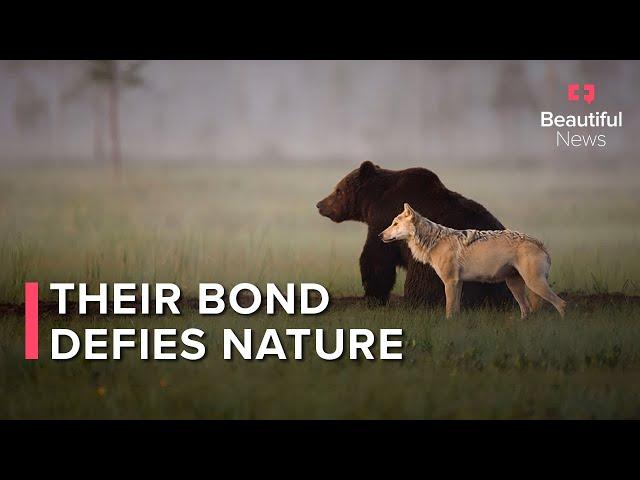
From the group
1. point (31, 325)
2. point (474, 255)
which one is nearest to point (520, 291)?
point (474, 255)

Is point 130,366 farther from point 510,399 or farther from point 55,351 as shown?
point 510,399

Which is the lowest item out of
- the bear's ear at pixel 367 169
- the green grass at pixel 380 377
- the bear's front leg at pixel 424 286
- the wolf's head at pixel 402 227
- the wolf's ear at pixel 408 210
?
the green grass at pixel 380 377

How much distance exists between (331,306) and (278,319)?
156cm

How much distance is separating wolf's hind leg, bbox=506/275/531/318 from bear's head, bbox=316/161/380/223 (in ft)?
7.82

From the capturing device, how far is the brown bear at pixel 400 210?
12.1 meters

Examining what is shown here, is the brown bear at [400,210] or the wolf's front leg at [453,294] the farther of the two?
the brown bear at [400,210]

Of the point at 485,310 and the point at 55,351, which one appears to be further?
the point at 485,310

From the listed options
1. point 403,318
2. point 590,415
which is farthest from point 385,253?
point 590,415

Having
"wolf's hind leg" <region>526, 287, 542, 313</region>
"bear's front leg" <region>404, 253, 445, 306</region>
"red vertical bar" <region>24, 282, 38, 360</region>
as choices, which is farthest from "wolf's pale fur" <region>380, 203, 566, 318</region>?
"red vertical bar" <region>24, 282, 38, 360</region>

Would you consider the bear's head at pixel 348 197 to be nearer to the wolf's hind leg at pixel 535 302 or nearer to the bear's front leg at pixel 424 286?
the bear's front leg at pixel 424 286

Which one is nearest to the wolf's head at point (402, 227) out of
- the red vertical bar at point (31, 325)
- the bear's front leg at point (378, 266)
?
the bear's front leg at point (378, 266)

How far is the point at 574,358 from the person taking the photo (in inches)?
408

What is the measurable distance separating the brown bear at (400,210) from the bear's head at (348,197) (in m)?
0.01

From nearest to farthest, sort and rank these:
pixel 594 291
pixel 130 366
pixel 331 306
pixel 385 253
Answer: pixel 130 366, pixel 385 253, pixel 331 306, pixel 594 291
